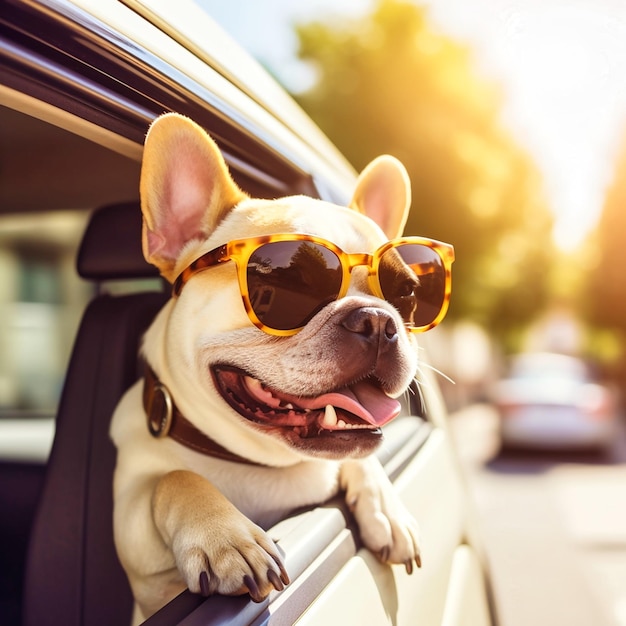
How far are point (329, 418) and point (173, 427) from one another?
380mm

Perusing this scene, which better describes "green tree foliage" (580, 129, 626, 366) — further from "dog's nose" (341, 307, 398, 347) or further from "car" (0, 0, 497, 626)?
"dog's nose" (341, 307, 398, 347)

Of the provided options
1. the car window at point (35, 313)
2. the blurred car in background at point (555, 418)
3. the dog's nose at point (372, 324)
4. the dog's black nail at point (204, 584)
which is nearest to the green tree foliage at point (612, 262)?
the blurred car in background at point (555, 418)

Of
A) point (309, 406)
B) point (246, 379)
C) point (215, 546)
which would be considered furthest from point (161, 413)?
point (215, 546)

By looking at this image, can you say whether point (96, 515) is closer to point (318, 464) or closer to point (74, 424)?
point (74, 424)

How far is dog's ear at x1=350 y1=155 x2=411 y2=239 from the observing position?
1987 millimetres

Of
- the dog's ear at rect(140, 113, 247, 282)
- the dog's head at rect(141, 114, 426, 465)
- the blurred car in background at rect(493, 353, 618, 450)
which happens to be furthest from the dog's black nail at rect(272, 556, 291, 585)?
the blurred car in background at rect(493, 353, 618, 450)

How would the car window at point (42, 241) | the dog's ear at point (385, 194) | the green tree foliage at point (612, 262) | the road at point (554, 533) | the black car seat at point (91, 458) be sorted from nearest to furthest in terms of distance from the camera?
the black car seat at point (91, 458) → the dog's ear at point (385, 194) → the car window at point (42, 241) → the road at point (554, 533) → the green tree foliage at point (612, 262)

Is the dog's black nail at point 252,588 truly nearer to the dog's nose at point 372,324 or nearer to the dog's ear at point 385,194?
the dog's nose at point 372,324

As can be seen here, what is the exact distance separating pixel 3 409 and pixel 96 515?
1827 mm

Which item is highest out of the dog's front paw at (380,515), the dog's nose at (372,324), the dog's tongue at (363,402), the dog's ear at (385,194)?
the dog's ear at (385,194)

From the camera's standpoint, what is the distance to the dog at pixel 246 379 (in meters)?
1.46

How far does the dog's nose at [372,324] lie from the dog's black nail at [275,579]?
0.48 metres

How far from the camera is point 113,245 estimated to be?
6.93 feet

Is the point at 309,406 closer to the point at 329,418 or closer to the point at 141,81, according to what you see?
the point at 329,418
